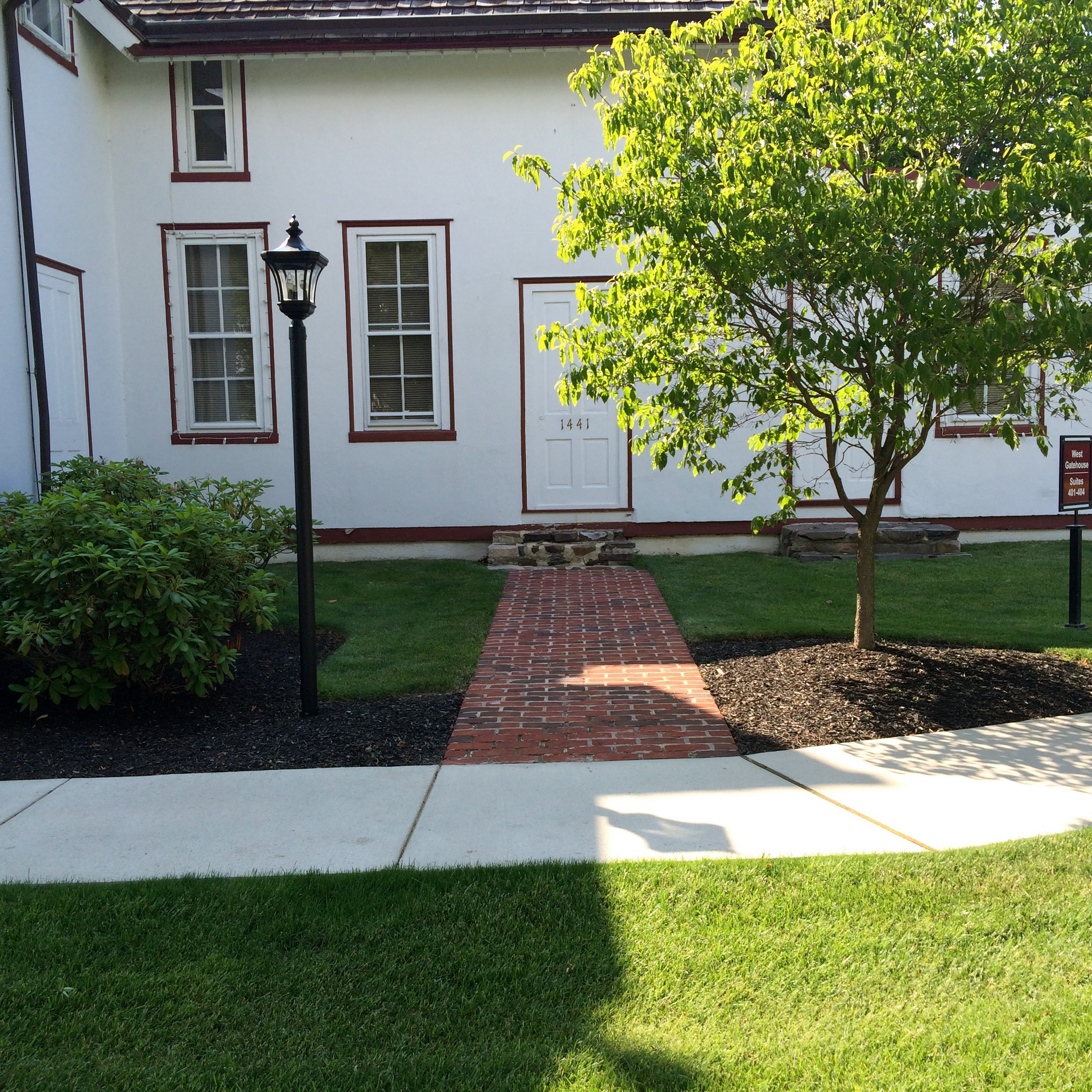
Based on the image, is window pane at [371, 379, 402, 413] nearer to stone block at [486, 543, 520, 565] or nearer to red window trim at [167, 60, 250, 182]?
stone block at [486, 543, 520, 565]

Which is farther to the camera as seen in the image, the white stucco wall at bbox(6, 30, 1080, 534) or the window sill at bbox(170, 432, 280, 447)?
the window sill at bbox(170, 432, 280, 447)

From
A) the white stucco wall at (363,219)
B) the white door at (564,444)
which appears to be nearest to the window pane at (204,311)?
the white stucco wall at (363,219)

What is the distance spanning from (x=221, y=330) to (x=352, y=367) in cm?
152

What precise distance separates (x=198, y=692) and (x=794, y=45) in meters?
4.73

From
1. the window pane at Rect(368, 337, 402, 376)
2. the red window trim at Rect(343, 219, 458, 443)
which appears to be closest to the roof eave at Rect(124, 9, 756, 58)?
the red window trim at Rect(343, 219, 458, 443)

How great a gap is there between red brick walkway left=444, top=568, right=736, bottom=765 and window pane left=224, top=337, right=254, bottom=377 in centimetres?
435

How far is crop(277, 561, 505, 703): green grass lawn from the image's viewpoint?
6.56m

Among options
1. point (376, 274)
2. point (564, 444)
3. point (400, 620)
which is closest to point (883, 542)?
point (564, 444)

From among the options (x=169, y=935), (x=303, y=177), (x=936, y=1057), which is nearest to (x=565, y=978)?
(x=936, y=1057)

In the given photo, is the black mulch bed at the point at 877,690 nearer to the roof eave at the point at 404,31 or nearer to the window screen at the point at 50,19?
the roof eave at the point at 404,31

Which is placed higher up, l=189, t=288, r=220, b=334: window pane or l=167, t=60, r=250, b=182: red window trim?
l=167, t=60, r=250, b=182: red window trim

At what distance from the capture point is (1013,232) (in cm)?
537

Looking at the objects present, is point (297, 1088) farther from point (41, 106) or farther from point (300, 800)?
point (41, 106)

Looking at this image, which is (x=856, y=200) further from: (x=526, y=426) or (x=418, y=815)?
(x=526, y=426)
